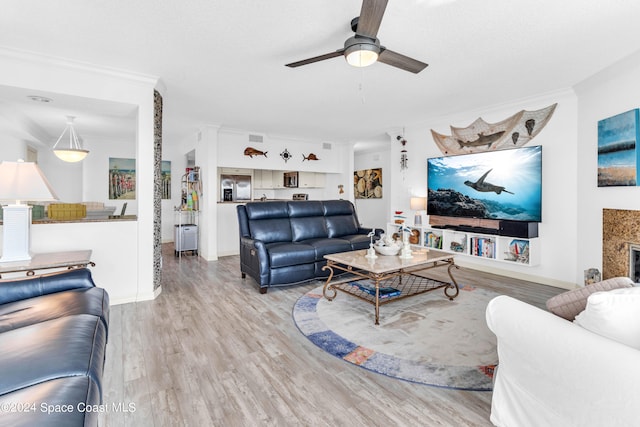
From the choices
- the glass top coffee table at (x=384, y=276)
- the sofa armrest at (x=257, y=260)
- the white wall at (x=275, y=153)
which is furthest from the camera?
the white wall at (x=275, y=153)

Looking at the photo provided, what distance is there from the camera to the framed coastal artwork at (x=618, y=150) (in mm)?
3078

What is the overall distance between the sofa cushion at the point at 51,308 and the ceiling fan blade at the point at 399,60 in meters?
2.61

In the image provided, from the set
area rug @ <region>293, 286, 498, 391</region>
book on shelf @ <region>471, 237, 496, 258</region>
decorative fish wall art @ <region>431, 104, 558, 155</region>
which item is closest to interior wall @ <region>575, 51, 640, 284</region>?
decorative fish wall art @ <region>431, 104, 558, 155</region>

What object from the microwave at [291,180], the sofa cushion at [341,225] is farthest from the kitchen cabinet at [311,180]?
the sofa cushion at [341,225]

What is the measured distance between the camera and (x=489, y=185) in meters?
4.82

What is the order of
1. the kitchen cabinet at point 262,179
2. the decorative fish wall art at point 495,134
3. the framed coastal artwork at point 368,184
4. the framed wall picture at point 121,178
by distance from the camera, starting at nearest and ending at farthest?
the decorative fish wall art at point 495,134 → the framed wall picture at point 121,178 → the kitchen cabinet at point 262,179 → the framed coastal artwork at point 368,184

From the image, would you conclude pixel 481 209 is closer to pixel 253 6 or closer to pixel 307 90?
pixel 307 90

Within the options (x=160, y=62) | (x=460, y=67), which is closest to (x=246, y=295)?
(x=160, y=62)

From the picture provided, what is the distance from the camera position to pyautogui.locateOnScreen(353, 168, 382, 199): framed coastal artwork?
9242mm

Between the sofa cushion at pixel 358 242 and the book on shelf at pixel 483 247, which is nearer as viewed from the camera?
the sofa cushion at pixel 358 242

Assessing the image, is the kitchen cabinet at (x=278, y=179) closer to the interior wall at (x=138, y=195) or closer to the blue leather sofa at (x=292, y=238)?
→ the blue leather sofa at (x=292, y=238)

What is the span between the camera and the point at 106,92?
3402mm

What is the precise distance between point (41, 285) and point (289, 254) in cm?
235

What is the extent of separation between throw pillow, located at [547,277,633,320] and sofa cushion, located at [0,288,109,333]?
7.90ft
